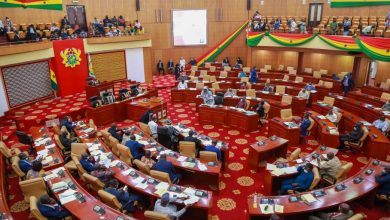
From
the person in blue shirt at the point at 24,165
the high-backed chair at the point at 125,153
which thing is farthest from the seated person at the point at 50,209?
the high-backed chair at the point at 125,153

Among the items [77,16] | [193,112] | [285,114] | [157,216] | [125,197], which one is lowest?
[193,112]

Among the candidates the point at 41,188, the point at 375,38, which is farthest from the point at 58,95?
the point at 375,38

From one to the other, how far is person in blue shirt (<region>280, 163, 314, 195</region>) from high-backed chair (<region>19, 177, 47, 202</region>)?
17.9ft

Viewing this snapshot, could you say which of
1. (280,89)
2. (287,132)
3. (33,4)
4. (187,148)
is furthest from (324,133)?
(33,4)

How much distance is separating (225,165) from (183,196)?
2826mm

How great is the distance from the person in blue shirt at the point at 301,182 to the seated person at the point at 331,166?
0.60 meters

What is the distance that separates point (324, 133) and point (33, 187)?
846 cm

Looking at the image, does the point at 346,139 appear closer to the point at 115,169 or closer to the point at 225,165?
the point at 225,165

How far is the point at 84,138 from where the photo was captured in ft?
30.4

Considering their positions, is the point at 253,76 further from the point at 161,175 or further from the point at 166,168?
the point at 161,175

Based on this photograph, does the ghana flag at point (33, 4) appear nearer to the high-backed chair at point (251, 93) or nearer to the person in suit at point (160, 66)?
the person in suit at point (160, 66)

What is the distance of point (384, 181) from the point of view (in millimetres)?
6508

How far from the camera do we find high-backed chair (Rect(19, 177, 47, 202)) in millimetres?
6602

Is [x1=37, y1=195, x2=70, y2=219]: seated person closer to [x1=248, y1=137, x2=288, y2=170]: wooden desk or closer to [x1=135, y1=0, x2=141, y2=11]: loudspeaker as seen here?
[x1=248, y1=137, x2=288, y2=170]: wooden desk
